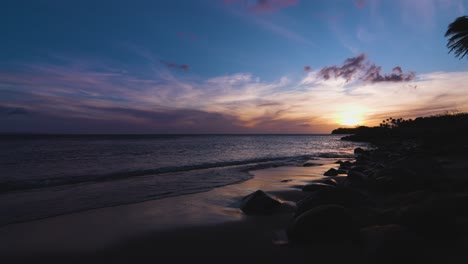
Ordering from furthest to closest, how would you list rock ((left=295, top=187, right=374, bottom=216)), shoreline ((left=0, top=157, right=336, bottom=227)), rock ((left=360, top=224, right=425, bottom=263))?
shoreline ((left=0, top=157, right=336, bottom=227)) → rock ((left=295, top=187, right=374, bottom=216)) → rock ((left=360, top=224, right=425, bottom=263))

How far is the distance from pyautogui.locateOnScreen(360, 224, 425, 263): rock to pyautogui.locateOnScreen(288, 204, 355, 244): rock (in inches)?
18.0

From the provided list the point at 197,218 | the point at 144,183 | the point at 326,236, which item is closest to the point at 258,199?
the point at 197,218

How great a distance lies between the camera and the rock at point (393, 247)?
251cm

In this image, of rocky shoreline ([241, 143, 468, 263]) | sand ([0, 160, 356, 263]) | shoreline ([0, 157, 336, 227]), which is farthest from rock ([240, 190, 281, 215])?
shoreline ([0, 157, 336, 227])

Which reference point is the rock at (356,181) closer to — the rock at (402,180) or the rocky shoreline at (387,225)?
the rock at (402,180)

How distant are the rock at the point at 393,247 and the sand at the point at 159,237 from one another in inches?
Answer: 13.5

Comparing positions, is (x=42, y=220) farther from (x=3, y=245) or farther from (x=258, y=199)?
(x=258, y=199)

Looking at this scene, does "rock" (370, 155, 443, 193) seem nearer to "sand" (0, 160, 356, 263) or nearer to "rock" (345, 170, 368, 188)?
"rock" (345, 170, 368, 188)

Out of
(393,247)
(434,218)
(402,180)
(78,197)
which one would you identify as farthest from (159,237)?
(402,180)

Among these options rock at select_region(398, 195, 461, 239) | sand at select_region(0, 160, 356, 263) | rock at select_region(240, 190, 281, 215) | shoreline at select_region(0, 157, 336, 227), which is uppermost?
rock at select_region(398, 195, 461, 239)

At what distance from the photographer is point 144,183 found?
8.85 meters

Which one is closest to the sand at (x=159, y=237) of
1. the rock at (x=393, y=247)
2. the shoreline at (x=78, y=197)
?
the rock at (x=393, y=247)

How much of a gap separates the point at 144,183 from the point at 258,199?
5.46m

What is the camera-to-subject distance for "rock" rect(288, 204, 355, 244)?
331 cm
